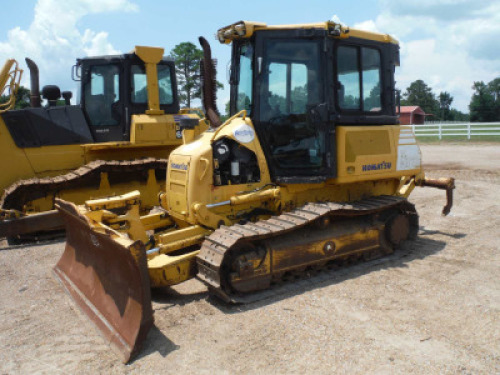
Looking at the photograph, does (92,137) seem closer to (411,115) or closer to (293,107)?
(293,107)

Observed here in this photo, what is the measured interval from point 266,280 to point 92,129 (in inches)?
222

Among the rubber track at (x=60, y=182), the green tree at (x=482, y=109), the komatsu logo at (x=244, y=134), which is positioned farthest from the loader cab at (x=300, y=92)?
the green tree at (x=482, y=109)

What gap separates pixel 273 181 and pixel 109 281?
2258 millimetres

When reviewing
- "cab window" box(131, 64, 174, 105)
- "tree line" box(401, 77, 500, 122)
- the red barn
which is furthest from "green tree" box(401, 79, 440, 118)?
"cab window" box(131, 64, 174, 105)

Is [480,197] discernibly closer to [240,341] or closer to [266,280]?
[266,280]

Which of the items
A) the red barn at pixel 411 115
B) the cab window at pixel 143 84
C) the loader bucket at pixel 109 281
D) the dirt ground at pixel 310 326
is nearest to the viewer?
the dirt ground at pixel 310 326

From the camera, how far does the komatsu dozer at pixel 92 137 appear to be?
8070mm

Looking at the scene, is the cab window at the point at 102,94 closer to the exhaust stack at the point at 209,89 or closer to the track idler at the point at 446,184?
the exhaust stack at the point at 209,89

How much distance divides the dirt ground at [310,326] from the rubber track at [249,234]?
0.73 feet

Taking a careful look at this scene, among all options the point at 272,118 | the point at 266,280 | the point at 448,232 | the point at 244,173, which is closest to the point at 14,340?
the point at 266,280

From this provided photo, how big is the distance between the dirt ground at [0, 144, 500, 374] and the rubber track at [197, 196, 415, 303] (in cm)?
22

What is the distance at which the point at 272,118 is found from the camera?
5.50 m

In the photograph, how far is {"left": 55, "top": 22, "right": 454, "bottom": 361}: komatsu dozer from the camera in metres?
4.79

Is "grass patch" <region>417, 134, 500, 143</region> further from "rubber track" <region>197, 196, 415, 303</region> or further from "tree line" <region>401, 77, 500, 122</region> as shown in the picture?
"tree line" <region>401, 77, 500, 122</region>
